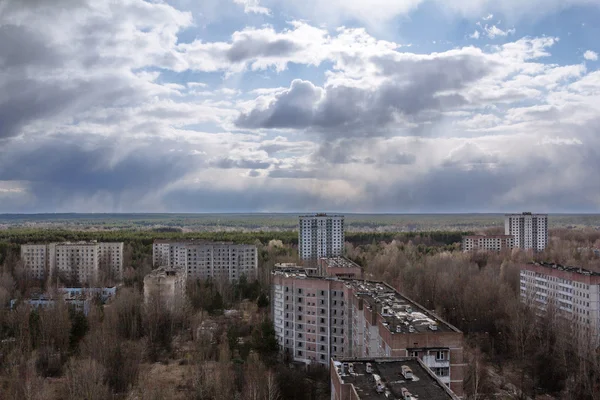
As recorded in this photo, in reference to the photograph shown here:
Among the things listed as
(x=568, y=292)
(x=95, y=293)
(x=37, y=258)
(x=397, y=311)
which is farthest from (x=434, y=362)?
(x=37, y=258)

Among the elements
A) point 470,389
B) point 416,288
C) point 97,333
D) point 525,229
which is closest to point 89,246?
point 97,333

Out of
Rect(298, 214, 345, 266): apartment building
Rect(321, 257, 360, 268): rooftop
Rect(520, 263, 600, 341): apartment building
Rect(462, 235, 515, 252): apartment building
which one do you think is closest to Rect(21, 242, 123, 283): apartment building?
Rect(298, 214, 345, 266): apartment building

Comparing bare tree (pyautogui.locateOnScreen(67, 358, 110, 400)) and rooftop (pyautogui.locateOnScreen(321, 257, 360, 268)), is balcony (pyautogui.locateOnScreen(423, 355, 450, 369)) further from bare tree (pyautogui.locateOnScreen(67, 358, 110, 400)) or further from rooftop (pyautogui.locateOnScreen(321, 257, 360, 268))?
rooftop (pyautogui.locateOnScreen(321, 257, 360, 268))

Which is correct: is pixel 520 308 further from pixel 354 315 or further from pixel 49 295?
pixel 49 295

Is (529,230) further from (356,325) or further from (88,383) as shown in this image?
(88,383)

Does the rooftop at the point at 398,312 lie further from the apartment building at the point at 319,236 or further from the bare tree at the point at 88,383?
the apartment building at the point at 319,236
